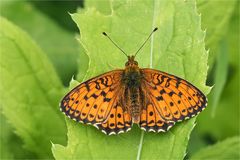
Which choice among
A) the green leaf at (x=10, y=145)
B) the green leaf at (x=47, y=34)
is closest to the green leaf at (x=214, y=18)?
the green leaf at (x=47, y=34)

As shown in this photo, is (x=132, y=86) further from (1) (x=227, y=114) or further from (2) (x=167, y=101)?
(1) (x=227, y=114)

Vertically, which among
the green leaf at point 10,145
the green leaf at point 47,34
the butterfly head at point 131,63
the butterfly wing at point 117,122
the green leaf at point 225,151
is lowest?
the green leaf at point 10,145

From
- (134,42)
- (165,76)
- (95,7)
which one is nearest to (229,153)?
(165,76)

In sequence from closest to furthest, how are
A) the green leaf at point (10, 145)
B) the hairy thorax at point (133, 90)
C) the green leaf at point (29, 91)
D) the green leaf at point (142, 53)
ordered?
the green leaf at point (142, 53) < the hairy thorax at point (133, 90) < the green leaf at point (29, 91) < the green leaf at point (10, 145)

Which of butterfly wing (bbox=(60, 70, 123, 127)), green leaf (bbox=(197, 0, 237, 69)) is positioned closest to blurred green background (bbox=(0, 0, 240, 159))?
green leaf (bbox=(197, 0, 237, 69))

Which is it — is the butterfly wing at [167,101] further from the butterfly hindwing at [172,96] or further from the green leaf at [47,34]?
the green leaf at [47,34]

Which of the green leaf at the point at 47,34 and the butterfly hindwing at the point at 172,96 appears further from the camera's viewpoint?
the green leaf at the point at 47,34

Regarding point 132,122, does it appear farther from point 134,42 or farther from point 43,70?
point 43,70

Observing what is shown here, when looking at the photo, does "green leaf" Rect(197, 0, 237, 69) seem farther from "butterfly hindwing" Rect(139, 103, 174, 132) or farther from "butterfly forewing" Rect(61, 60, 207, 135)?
"butterfly hindwing" Rect(139, 103, 174, 132)

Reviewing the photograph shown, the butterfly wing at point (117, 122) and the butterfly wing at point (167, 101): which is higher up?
the butterfly wing at point (167, 101)
